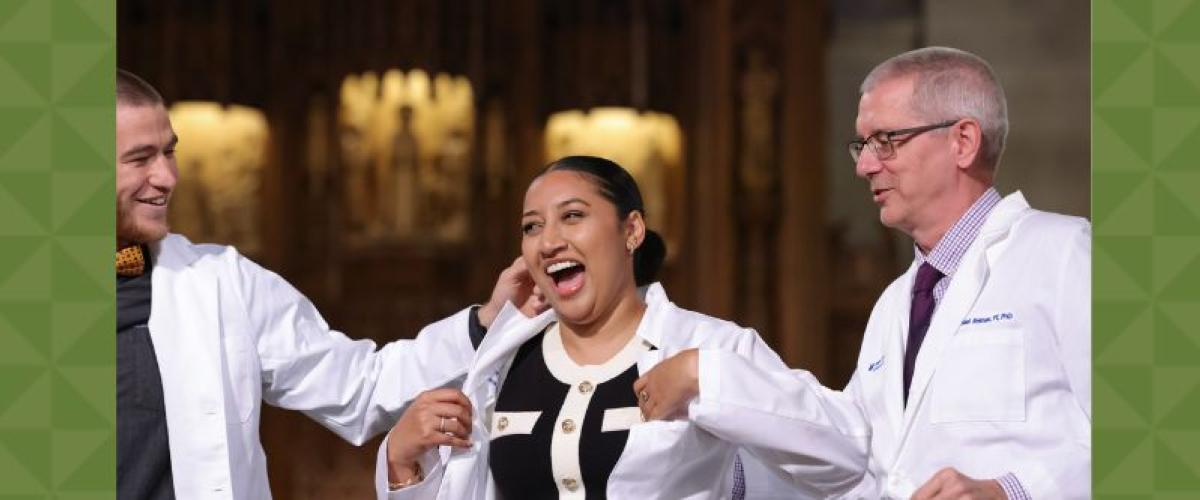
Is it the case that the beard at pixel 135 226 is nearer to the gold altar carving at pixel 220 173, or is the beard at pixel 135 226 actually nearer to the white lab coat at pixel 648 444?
the white lab coat at pixel 648 444

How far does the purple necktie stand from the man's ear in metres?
0.19

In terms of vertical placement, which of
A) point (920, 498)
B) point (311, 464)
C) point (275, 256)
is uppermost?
point (920, 498)

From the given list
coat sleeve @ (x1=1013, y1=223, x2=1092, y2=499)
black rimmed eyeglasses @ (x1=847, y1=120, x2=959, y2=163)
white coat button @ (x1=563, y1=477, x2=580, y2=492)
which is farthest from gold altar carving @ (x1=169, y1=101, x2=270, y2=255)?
coat sleeve @ (x1=1013, y1=223, x2=1092, y2=499)

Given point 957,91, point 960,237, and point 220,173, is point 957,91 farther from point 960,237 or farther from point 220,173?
point 220,173

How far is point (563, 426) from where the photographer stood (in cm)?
283

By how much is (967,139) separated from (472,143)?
4964mm

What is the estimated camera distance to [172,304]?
2.88 m

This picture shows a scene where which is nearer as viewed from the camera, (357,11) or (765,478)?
(765,478)

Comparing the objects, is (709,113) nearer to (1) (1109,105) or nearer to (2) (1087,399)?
(2) (1087,399)

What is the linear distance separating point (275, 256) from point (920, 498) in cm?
554

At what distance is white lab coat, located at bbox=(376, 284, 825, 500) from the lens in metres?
2.74

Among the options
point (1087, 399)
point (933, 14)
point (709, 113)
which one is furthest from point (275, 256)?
point (1087, 399)

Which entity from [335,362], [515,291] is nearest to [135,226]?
[335,362]

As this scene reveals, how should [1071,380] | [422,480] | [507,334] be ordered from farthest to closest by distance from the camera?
[507,334]
[422,480]
[1071,380]
